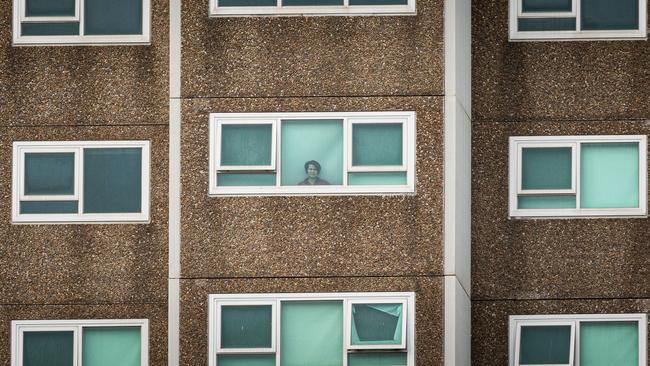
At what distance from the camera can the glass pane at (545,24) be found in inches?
495

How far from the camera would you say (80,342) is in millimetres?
12227

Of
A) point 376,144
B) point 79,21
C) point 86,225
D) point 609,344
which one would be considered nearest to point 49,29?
point 79,21

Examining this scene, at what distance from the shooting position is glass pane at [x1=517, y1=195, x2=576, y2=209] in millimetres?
12453

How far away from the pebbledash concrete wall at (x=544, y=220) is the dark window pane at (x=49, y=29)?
4.67 m

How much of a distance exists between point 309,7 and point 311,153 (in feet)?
5.41

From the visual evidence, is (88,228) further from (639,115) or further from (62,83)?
(639,115)

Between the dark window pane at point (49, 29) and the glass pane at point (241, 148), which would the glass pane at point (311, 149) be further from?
the dark window pane at point (49, 29)

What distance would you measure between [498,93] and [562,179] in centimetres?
125

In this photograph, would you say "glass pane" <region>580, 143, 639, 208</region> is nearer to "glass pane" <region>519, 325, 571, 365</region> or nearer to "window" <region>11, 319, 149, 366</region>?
"glass pane" <region>519, 325, 571, 365</region>

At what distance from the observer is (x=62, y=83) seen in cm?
1233

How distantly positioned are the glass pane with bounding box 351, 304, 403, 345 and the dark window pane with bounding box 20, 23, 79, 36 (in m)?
4.56

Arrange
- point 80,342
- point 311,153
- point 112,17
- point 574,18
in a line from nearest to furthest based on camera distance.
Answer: point 311,153 → point 80,342 → point 112,17 → point 574,18

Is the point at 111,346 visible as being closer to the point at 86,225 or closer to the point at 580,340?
the point at 86,225

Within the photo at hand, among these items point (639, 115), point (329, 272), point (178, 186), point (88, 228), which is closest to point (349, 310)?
point (329, 272)
